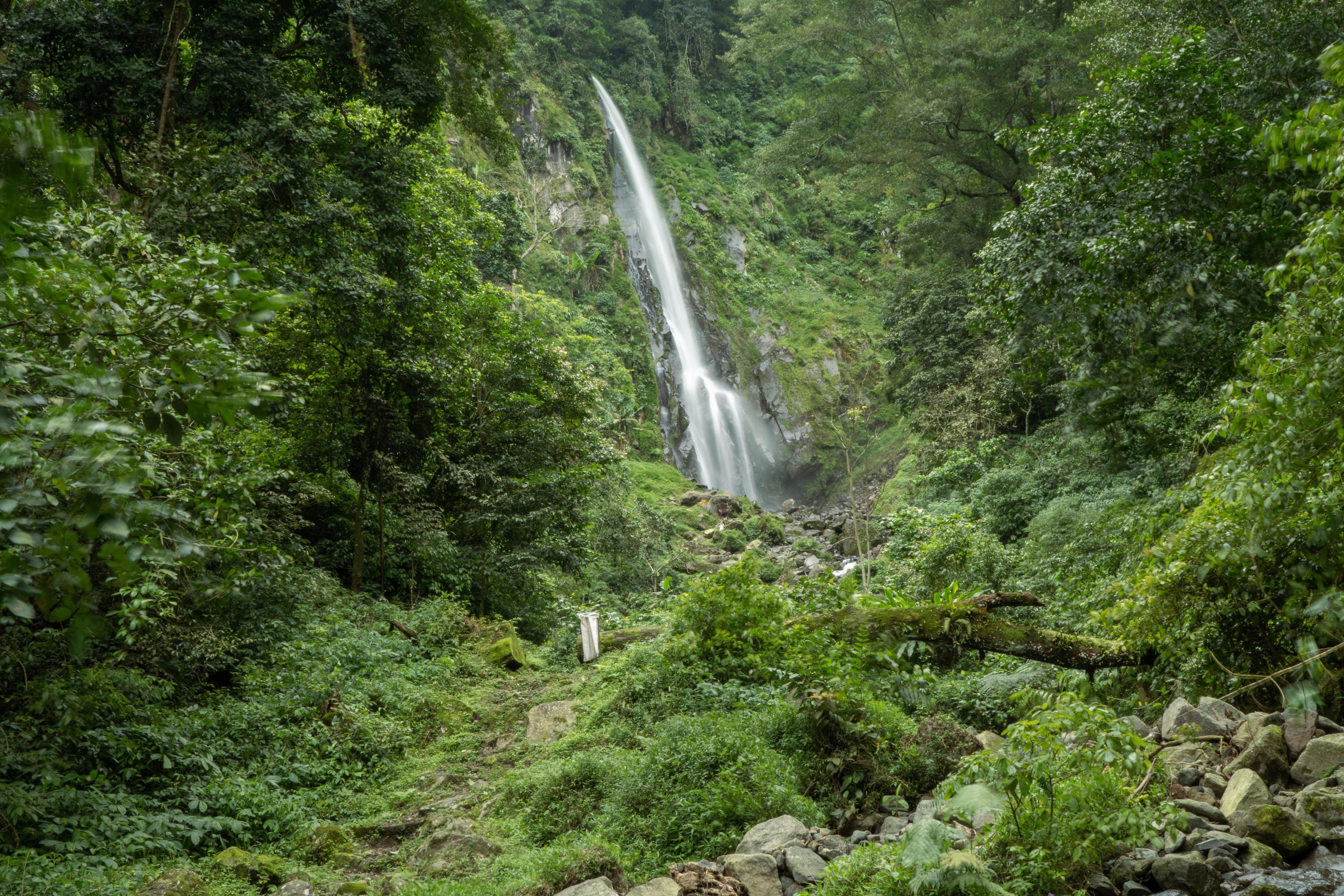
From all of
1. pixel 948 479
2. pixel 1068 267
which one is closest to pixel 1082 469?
pixel 948 479

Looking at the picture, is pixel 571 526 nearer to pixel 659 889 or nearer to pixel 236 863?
pixel 236 863

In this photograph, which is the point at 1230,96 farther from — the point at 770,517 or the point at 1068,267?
the point at 770,517

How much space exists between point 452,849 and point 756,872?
219 centimetres

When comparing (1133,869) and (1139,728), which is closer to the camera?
(1133,869)

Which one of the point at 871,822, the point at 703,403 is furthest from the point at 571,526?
the point at 703,403

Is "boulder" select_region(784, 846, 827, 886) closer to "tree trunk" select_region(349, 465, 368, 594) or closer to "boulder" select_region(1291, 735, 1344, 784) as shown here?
"boulder" select_region(1291, 735, 1344, 784)

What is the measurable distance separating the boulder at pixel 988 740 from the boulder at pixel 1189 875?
172 cm

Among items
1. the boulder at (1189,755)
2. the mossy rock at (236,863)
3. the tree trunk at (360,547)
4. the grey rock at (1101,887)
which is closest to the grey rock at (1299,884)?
the grey rock at (1101,887)

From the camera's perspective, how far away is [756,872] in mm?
4176

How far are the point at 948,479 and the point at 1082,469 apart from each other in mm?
4329

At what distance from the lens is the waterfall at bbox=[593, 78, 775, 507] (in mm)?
35375

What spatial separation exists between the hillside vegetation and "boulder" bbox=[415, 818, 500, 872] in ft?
0.10

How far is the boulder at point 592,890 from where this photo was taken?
400 centimetres

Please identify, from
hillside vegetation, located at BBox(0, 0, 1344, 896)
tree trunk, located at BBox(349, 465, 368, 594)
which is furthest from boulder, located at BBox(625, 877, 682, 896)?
tree trunk, located at BBox(349, 465, 368, 594)
